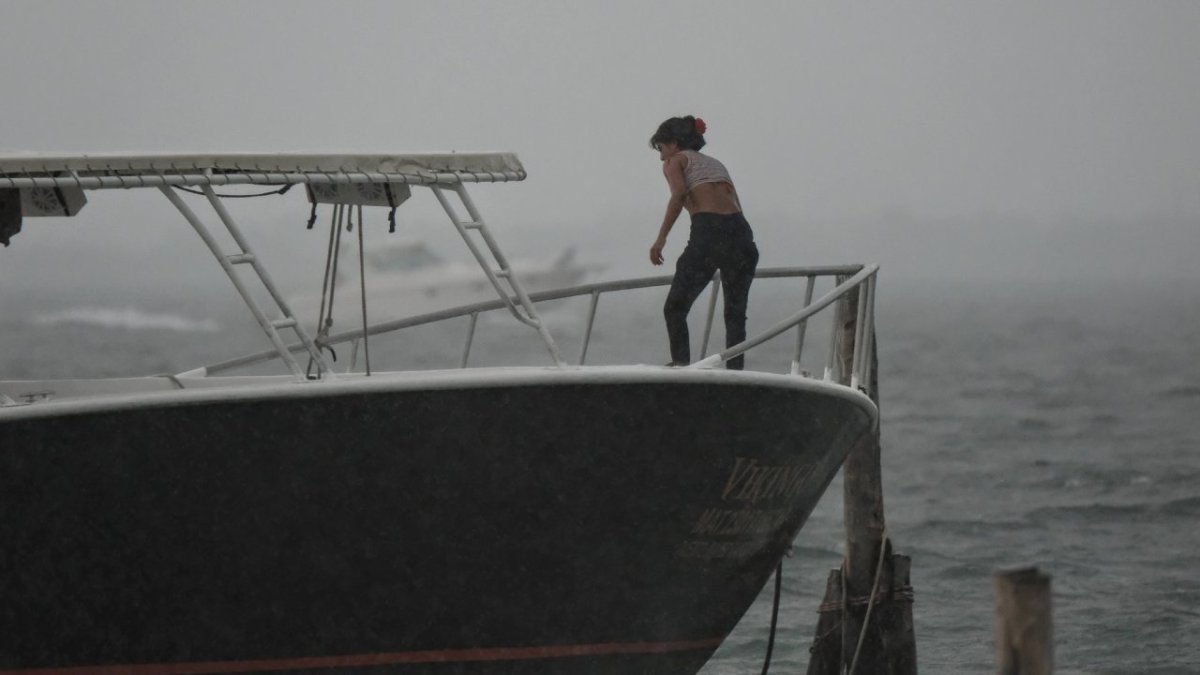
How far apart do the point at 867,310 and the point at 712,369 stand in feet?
6.34

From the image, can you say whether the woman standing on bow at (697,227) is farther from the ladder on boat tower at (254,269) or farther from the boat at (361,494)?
the ladder on boat tower at (254,269)

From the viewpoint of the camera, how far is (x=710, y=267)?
11.3m

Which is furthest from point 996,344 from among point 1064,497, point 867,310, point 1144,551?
point 867,310

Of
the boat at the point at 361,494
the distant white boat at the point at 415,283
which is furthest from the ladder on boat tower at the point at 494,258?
the distant white boat at the point at 415,283

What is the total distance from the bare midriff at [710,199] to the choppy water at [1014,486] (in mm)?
4490

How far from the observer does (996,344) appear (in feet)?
244

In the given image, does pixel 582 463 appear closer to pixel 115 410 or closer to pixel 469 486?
pixel 469 486

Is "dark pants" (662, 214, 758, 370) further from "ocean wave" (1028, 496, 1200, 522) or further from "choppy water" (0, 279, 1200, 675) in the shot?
"ocean wave" (1028, 496, 1200, 522)

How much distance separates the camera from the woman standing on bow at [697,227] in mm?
11188

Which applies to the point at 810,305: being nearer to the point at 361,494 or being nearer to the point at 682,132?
the point at 682,132

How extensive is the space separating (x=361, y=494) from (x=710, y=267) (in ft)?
8.78

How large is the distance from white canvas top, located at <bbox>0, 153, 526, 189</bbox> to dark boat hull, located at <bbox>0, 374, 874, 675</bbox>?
1.19 m

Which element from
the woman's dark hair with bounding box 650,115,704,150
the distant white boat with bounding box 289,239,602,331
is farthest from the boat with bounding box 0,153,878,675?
the distant white boat with bounding box 289,239,602,331

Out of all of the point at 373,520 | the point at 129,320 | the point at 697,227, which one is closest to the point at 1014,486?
the point at 697,227
